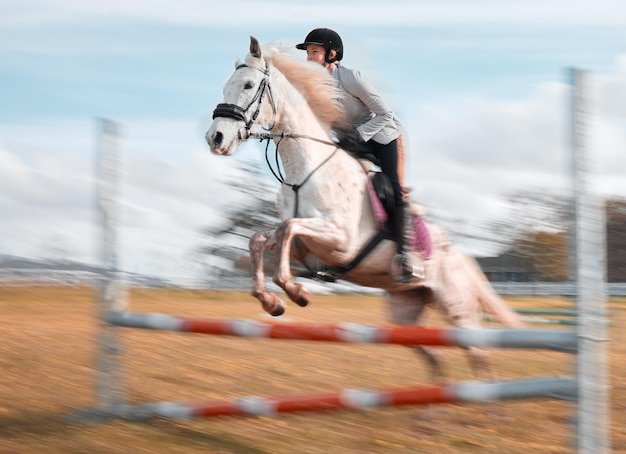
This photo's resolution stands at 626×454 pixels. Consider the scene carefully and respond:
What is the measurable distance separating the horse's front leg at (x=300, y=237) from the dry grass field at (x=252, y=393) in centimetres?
70

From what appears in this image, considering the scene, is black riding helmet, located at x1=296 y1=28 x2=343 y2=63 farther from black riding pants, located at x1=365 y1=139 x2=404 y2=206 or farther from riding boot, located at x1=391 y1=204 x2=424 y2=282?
riding boot, located at x1=391 y1=204 x2=424 y2=282

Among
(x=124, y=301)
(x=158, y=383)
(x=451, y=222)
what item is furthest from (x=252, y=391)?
(x=451, y=222)

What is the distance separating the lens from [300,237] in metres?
4.43

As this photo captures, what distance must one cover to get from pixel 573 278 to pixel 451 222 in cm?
1199

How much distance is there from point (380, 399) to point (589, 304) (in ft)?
3.00

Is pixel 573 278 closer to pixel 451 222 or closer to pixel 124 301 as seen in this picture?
pixel 124 301

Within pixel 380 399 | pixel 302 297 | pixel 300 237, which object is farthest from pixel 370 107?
pixel 380 399

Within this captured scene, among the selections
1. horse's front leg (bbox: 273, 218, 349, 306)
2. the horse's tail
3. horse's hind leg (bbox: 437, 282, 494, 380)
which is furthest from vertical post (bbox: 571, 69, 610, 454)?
the horse's tail

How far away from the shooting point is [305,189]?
448cm

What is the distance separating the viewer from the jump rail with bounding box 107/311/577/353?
3057 millimetres

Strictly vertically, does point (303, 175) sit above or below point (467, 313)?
above

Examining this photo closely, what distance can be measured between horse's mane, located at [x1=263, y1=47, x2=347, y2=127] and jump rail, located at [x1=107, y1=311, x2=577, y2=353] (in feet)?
4.87

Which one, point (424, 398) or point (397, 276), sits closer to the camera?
point (424, 398)

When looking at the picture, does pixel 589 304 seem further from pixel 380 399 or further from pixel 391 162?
pixel 391 162
